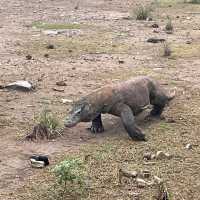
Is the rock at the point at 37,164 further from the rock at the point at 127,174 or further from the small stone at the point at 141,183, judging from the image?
the small stone at the point at 141,183

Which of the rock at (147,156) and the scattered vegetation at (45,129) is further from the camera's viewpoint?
the scattered vegetation at (45,129)

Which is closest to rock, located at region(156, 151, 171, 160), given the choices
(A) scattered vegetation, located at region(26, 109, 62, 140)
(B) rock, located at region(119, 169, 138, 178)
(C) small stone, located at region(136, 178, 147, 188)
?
(B) rock, located at region(119, 169, 138, 178)

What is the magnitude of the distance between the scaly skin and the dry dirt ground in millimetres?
183

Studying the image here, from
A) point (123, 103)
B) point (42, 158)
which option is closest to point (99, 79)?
point (123, 103)

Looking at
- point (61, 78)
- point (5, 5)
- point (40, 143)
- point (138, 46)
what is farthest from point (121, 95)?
point (5, 5)

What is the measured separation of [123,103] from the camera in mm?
7562

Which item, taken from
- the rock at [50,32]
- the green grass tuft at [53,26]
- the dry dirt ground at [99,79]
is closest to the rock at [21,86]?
the dry dirt ground at [99,79]

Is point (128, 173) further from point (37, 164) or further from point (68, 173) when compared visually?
point (37, 164)

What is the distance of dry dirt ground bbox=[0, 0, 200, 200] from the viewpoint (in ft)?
20.1

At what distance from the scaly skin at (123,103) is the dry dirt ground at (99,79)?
0.18 meters

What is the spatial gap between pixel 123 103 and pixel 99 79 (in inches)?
113

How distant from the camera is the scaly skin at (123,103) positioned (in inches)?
285

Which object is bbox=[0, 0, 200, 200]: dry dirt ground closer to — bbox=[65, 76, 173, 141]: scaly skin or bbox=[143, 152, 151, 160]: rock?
bbox=[143, 152, 151, 160]: rock

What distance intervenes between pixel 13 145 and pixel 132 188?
6.09ft
